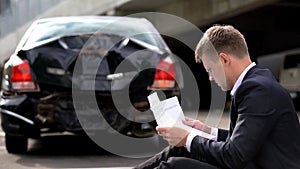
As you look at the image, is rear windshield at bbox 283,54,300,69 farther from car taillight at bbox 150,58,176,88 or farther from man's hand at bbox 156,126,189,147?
man's hand at bbox 156,126,189,147

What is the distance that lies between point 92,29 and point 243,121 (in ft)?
12.8

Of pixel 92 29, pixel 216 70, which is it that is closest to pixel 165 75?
pixel 92 29

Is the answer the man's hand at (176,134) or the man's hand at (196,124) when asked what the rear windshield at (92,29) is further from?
the man's hand at (176,134)

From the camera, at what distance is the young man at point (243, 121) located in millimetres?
2453

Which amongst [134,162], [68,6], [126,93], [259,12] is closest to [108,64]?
[126,93]

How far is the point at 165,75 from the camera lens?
5746 mm

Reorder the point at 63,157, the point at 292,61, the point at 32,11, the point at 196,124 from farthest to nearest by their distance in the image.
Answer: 1. the point at 32,11
2. the point at 292,61
3. the point at 63,157
4. the point at 196,124

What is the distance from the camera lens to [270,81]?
254cm

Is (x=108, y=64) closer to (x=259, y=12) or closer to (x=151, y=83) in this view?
(x=151, y=83)

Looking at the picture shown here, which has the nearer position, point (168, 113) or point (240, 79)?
point (240, 79)

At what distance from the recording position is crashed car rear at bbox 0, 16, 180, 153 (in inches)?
219

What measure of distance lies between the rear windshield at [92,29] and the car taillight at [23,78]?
15.1 inches

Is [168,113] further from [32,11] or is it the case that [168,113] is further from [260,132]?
[32,11]

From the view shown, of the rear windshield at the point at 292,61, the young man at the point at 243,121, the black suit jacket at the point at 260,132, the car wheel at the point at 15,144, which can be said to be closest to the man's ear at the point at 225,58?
the young man at the point at 243,121
